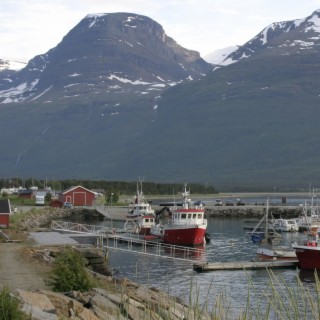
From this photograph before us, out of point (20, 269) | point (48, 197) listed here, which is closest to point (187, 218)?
point (20, 269)

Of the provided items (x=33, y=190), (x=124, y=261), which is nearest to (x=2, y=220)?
(x=124, y=261)

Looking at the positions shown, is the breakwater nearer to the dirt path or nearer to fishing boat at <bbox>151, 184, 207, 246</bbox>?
fishing boat at <bbox>151, 184, 207, 246</bbox>

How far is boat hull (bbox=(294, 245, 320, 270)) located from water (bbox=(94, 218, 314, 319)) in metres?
1.21

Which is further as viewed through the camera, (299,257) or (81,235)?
(81,235)

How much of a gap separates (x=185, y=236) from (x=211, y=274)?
22399 mm

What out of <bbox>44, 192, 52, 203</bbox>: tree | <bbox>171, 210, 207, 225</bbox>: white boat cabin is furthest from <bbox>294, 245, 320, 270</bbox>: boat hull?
<bbox>44, 192, 52, 203</bbox>: tree

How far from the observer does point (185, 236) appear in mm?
74812

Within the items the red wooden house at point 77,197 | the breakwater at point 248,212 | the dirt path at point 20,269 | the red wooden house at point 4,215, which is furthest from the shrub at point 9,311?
the red wooden house at point 77,197

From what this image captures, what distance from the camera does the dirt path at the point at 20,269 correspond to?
32.5m

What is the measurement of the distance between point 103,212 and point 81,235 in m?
54.2

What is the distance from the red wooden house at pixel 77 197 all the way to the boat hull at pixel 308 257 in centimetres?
8439

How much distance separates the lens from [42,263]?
41906 millimetres

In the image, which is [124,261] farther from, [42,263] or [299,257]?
[42,263]

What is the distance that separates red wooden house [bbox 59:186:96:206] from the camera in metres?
139
